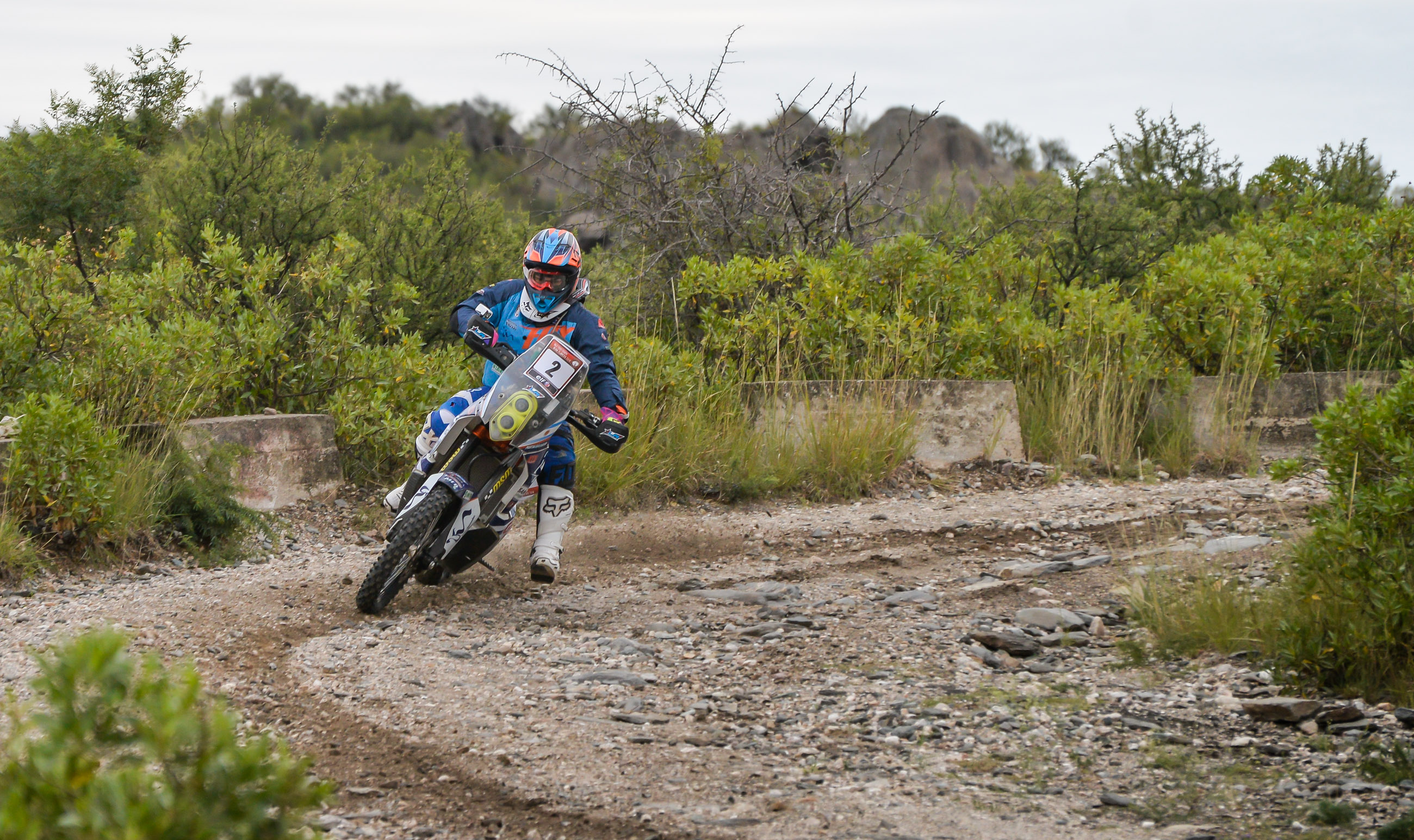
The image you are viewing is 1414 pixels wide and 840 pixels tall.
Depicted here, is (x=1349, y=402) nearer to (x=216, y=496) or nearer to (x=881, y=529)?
(x=881, y=529)

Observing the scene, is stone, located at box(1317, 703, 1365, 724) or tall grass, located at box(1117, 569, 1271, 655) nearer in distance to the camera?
stone, located at box(1317, 703, 1365, 724)

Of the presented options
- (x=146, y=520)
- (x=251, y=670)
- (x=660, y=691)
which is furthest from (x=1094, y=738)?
(x=146, y=520)

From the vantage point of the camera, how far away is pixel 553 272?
5.69 m

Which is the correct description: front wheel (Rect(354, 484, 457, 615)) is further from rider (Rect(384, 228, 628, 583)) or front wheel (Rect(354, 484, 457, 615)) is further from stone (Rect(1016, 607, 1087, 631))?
stone (Rect(1016, 607, 1087, 631))

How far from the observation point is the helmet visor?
18.7 ft

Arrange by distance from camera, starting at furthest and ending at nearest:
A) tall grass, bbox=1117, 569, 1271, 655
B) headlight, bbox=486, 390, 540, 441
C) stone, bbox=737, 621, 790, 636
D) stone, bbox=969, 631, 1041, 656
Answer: headlight, bbox=486, 390, 540, 441
stone, bbox=737, 621, 790, 636
stone, bbox=969, 631, 1041, 656
tall grass, bbox=1117, 569, 1271, 655

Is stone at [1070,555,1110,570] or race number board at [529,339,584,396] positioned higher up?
race number board at [529,339,584,396]

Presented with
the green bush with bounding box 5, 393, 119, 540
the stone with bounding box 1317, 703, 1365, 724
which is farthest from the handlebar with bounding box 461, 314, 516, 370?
the stone with bounding box 1317, 703, 1365, 724

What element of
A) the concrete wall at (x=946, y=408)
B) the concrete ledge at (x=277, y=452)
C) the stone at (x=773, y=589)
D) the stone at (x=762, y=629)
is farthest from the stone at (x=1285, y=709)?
the concrete wall at (x=946, y=408)

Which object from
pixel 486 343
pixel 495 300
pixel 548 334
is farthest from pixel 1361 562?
pixel 495 300

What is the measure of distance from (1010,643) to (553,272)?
105 inches

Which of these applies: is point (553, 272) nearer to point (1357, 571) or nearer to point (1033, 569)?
point (1033, 569)

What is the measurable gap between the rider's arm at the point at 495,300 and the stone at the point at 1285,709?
3645 mm

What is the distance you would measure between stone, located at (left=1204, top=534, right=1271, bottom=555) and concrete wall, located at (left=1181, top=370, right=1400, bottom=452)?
3.49 metres
